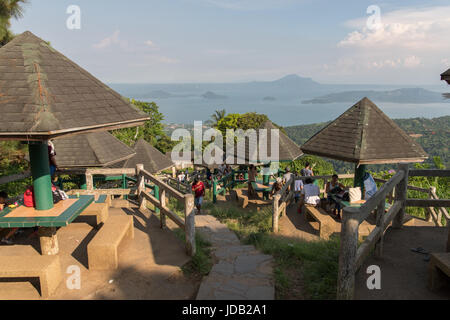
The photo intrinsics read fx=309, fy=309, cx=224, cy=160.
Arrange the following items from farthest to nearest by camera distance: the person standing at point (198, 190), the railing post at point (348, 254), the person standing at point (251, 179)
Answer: the person standing at point (251, 179), the person standing at point (198, 190), the railing post at point (348, 254)

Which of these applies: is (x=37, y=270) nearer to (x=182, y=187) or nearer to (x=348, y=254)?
(x=348, y=254)

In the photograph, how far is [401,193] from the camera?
600 cm

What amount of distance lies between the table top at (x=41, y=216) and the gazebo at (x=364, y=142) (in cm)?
595

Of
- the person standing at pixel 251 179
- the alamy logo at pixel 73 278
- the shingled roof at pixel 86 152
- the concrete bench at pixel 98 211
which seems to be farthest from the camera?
the person standing at pixel 251 179

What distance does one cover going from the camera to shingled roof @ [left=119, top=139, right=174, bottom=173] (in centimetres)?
1362

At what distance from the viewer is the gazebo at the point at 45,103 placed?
13.7ft

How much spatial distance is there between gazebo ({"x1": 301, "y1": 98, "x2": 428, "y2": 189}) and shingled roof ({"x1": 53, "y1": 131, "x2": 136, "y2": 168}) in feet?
19.7

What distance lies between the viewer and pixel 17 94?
4449 mm

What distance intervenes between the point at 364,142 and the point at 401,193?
75.4 inches

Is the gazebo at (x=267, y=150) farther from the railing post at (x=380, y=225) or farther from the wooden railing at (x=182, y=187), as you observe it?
the railing post at (x=380, y=225)

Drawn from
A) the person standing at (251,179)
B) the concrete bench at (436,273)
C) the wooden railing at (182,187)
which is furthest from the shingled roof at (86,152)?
the concrete bench at (436,273)
